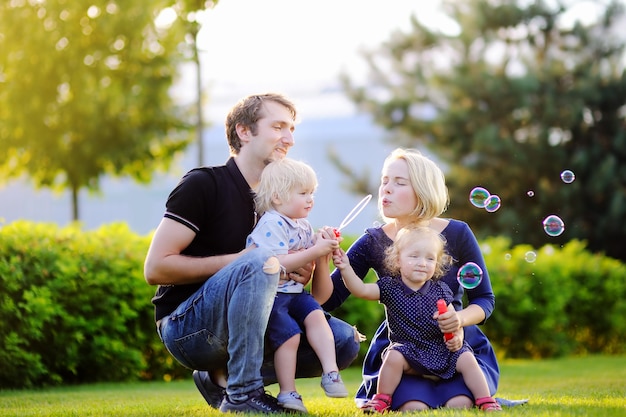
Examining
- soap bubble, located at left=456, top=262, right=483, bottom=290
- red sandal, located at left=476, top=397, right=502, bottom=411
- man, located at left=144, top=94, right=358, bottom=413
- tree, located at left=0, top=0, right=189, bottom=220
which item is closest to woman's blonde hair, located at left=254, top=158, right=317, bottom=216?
man, located at left=144, top=94, right=358, bottom=413

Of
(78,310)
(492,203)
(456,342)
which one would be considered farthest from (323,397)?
(78,310)

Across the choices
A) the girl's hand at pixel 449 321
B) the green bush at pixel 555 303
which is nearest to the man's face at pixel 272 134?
the girl's hand at pixel 449 321

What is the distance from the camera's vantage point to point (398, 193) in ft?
15.4

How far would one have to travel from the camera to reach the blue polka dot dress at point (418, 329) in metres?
4.50

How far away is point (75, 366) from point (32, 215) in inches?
1017

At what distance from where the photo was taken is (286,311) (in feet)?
15.0

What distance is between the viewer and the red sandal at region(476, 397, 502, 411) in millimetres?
4379

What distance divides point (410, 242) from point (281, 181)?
0.69 m

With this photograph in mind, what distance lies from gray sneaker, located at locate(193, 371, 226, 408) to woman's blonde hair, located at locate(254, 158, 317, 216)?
95 cm

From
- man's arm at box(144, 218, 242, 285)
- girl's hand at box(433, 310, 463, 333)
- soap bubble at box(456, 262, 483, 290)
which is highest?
man's arm at box(144, 218, 242, 285)

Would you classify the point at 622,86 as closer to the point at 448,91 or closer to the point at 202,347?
the point at 448,91

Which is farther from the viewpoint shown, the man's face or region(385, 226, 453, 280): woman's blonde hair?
the man's face

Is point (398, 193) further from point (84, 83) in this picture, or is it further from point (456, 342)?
point (84, 83)

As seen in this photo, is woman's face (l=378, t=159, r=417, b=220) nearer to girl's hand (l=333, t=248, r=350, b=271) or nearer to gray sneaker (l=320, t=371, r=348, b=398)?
girl's hand (l=333, t=248, r=350, b=271)
